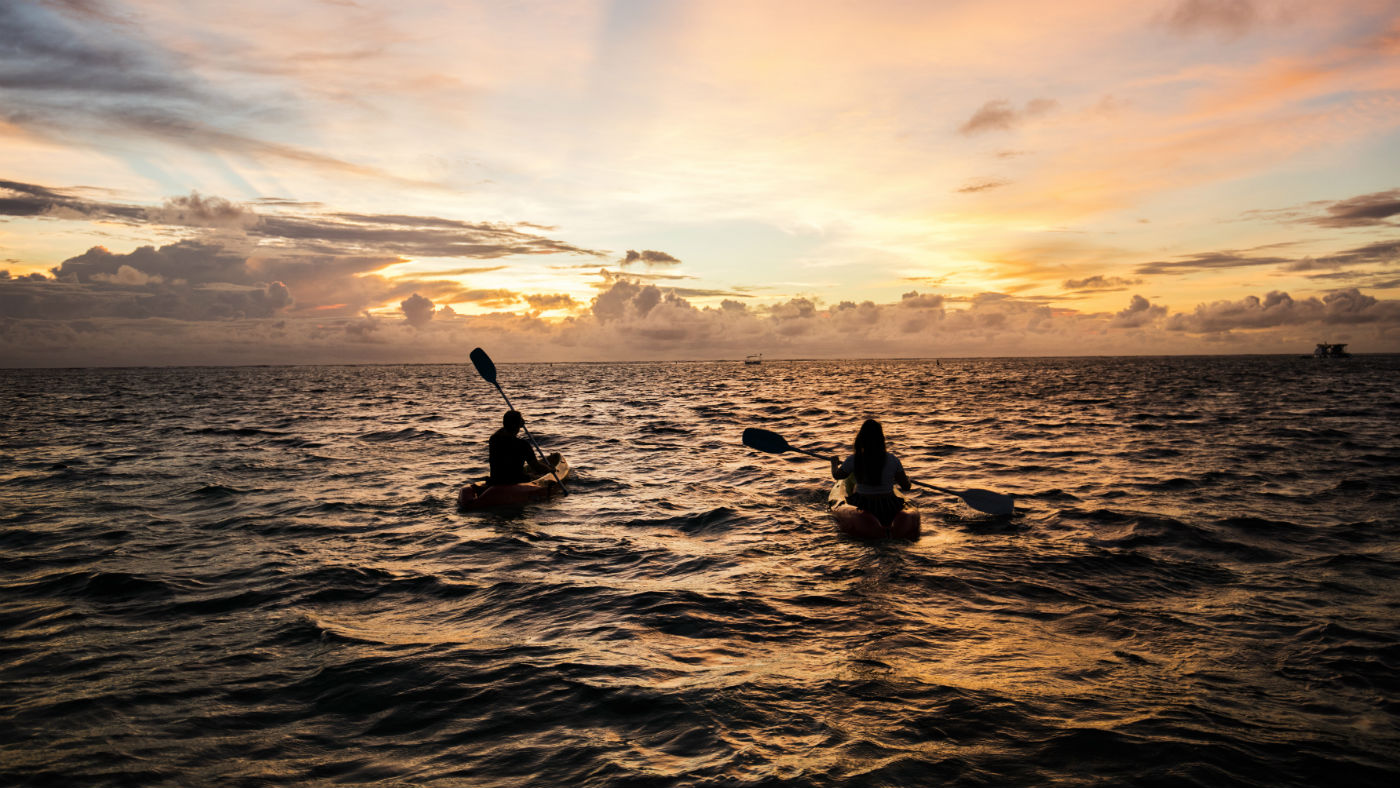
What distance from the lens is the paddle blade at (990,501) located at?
11.4 m

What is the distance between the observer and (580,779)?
4.42 meters

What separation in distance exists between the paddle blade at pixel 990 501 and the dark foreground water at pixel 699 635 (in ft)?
1.19

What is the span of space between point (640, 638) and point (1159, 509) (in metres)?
10.4

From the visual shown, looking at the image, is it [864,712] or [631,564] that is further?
[631,564]

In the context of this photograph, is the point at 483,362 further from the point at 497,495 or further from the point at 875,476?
the point at 875,476

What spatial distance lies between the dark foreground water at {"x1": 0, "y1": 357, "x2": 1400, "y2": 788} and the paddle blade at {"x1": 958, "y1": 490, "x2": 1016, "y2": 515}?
36cm

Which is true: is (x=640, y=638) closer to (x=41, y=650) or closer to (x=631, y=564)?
(x=631, y=564)

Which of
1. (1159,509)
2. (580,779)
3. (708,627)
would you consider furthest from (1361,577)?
(580,779)

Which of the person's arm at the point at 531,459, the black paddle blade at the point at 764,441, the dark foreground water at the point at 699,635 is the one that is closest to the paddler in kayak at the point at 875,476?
the dark foreground water at the point at 699,635

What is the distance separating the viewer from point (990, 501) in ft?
38.0

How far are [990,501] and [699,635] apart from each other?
22.1 ft

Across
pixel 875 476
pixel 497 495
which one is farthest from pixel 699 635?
pixel 497 495

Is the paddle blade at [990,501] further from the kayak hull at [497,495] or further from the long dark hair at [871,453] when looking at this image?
the kayak hull at [497,495]

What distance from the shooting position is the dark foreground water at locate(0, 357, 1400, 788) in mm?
4707
